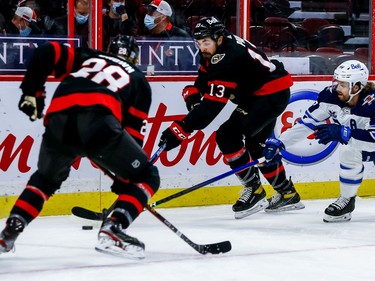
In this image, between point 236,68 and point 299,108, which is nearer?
point 236,68

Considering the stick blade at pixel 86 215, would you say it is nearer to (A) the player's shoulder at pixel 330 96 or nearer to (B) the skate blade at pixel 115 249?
(B) the skate blade at pixel 115 249

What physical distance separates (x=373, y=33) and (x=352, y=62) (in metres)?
1.44

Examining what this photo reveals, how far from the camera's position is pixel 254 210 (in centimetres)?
576

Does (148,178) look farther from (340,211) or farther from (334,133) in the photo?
(340,211)

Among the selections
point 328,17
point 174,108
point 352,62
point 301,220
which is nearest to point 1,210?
point 174,108

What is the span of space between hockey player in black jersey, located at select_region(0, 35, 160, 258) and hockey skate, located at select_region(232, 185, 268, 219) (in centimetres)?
158

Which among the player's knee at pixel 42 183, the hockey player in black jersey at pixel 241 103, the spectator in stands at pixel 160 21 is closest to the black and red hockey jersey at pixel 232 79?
the hockey player in black jersey at pixel 241 103

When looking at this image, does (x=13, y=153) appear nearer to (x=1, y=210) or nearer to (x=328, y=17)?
(x=1, y=210)

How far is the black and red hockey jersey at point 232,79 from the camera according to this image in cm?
537

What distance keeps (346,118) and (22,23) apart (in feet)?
6.10

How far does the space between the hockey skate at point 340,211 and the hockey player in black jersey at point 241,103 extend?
0.44 metres

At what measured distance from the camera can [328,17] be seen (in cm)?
675

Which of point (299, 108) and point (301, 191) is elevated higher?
point (299, 108)

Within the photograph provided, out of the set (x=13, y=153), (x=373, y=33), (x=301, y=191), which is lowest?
(x=301, y=191)
